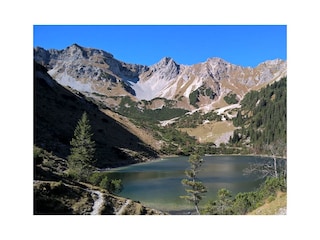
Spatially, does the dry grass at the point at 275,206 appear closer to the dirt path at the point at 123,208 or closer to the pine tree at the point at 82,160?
the dirt path at the point at 123,208

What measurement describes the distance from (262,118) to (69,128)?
358 ft

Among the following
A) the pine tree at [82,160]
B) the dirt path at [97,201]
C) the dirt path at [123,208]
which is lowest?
the dirt path at [123,208]

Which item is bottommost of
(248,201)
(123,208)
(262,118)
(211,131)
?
(123,208)

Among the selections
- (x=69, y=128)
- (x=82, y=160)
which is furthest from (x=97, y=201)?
(x=69, y=128)

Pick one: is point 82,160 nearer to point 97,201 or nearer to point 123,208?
point 97,201

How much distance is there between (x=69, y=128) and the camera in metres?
84.5

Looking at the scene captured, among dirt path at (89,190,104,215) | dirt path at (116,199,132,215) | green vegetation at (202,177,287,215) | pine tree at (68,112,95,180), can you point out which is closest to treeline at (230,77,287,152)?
pine tree at (68,112,95,180)

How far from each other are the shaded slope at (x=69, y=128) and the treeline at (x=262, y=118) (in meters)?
55.0

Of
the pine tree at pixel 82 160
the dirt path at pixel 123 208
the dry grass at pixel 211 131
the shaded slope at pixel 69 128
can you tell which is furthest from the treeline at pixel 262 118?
the dirt path at pixel 123 208

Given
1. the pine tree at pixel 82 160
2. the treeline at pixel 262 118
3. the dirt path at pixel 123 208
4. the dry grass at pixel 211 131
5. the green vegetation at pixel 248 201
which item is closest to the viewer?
the dirt path at pixel 123 208

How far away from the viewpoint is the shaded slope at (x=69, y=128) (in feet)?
239

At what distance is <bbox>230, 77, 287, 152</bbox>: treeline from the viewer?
139 metres

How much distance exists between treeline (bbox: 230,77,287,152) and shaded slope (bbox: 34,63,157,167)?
55.0 meters

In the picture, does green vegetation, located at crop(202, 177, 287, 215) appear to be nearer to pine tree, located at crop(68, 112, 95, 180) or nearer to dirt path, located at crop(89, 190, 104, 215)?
dirt path, located at crop(89, 190, 104, 215)
